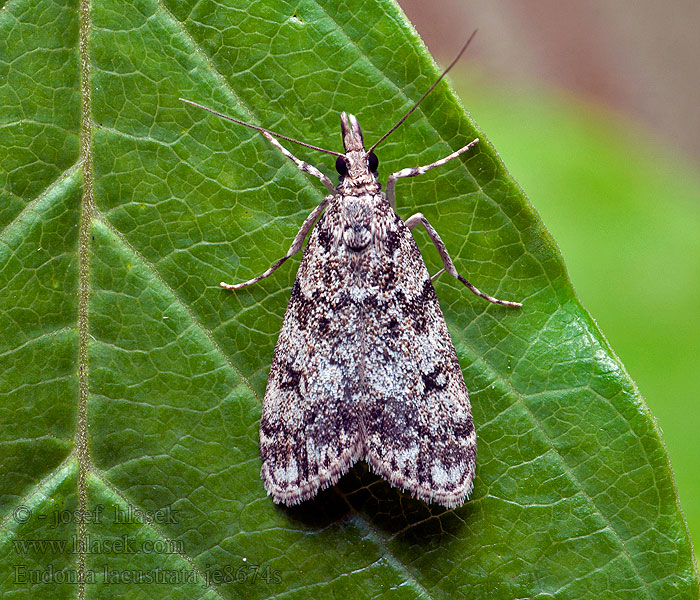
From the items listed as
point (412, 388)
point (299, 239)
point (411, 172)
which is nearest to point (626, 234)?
point (411, 172)

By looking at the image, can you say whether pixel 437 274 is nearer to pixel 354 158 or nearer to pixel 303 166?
pixel 354 158

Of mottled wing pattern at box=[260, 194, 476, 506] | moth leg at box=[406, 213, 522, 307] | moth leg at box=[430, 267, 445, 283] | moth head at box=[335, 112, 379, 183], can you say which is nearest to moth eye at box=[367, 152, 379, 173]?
moth head at box=[335, 112, 379, 183]

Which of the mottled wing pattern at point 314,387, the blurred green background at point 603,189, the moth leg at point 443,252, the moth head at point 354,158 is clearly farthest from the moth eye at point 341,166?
the blurred green background at point 603,189

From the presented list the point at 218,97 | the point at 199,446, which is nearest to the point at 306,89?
the point at 218,97

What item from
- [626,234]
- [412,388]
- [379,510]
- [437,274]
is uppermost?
[437,274]

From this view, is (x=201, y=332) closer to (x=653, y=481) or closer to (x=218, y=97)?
(x=218, y=97)

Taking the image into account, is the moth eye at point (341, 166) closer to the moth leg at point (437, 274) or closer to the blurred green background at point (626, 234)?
the moth leg at point (437, 274)

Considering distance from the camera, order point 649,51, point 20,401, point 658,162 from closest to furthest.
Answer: point 20,401 < point 658,162 < point 649,51
